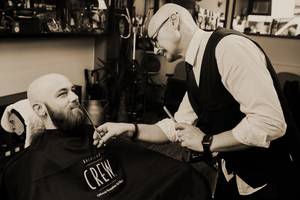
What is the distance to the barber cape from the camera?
1.23 m

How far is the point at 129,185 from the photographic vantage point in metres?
1.33

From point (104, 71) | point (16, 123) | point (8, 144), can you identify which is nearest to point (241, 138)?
point (16, 123)

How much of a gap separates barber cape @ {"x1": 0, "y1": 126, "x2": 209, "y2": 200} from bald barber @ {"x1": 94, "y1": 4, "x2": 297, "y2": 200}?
0.35ft

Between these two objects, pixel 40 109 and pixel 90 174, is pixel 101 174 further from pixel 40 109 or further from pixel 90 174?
pixel 40 109

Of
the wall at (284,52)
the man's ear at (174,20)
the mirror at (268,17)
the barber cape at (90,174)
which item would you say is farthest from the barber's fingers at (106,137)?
the wall at (284,52)

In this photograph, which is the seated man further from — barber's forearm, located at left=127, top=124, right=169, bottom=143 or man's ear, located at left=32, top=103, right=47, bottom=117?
barber's forearm, located at left=127, top=124, right=169, bottom=143

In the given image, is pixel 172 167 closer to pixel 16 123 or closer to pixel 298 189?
pixel 298 189

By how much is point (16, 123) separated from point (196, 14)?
322 centimetres

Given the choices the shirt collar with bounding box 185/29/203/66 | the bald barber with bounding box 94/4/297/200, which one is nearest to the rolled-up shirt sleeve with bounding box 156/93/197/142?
the bald barber with bounding box 94/4/297/200

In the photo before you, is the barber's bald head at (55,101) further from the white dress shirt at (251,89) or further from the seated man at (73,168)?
the white dress shirt at (251,89)

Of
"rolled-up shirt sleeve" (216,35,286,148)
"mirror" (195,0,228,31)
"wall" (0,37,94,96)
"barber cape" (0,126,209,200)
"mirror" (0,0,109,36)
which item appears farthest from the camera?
"mirror" (195,0,228,31)

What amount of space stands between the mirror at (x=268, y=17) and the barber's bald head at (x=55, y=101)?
3.18 meters

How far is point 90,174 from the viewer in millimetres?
1271

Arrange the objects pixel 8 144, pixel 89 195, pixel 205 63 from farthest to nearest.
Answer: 1. pixel 8 144
2. pixel 89 195
3. pixel 205 63
